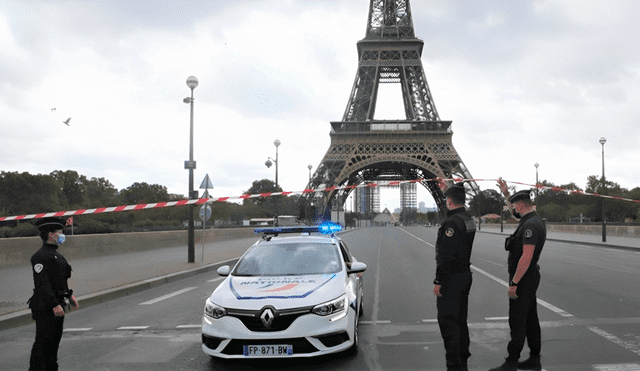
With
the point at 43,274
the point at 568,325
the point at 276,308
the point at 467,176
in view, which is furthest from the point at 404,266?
the point at 467,176

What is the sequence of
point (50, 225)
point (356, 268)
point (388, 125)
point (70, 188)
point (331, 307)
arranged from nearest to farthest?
point (50, 225) < point (331, 307) < point (356, 268) < point (388, 125) < point (70, 188)

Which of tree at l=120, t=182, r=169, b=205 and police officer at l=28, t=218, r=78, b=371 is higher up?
tree at l=120, t=182, r=169, b=205

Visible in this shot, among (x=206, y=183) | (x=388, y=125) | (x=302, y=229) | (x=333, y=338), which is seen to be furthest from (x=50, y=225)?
(x=388, y=125)

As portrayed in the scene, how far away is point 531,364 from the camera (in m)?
4.84

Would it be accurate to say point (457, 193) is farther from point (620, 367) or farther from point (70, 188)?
point (70, 188)

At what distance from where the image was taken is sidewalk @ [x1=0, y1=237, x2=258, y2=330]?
27.2ft

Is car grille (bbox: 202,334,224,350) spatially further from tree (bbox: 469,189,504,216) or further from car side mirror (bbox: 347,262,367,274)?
tree (bbox: 469,189,504,216)

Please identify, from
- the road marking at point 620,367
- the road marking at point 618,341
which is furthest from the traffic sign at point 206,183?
the road marking at point 620,367

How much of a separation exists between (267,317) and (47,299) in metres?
1.91

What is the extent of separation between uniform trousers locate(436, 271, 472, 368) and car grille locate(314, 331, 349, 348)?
0.98 meters

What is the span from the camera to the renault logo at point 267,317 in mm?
4625

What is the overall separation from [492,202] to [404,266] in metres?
50.9

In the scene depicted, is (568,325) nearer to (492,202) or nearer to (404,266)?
(404,266)

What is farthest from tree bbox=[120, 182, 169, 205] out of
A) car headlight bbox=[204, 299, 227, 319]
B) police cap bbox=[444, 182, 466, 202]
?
police cap bbox=[444, 182, 466, 202]
